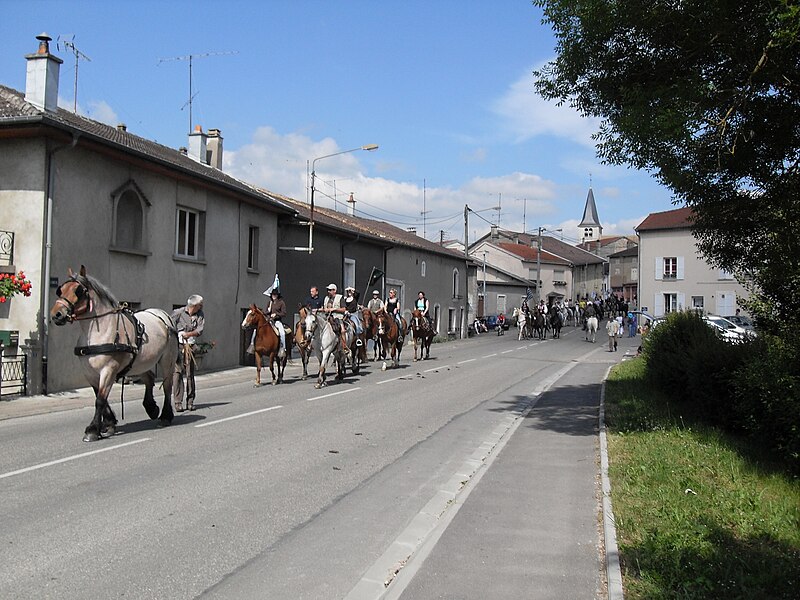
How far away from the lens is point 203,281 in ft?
71.6

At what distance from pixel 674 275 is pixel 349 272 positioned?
36.7 metres

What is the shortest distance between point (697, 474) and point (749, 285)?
19.4ft

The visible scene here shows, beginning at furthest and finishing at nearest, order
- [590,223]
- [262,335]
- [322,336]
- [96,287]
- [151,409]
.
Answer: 1. [590,223]
2. [322,336]
3. [262,335]
4. [151,409]
5. [96,287]

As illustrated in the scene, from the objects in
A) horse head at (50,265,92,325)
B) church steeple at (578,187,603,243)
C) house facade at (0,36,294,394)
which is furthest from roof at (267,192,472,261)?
church steeple at (578,187,603,243)

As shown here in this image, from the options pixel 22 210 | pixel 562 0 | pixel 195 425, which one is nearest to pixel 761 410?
pixel 562 0

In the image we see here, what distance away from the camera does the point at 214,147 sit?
29.4m

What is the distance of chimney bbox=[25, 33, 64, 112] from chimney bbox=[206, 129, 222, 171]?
40.2 ft

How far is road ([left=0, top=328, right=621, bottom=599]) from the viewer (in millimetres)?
4785

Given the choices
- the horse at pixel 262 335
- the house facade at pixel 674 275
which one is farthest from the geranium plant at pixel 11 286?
the house facade at pixel 674 275

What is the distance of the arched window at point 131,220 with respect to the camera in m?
18.2

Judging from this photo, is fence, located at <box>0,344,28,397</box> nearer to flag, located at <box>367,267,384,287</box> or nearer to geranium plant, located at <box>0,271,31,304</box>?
geranium plant, located at <box>0,271,31,304</box>

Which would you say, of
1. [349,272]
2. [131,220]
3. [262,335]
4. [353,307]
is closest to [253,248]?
[131,220]

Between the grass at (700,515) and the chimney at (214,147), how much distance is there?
75.6ft

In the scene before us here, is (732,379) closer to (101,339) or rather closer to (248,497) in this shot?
(248,497)
